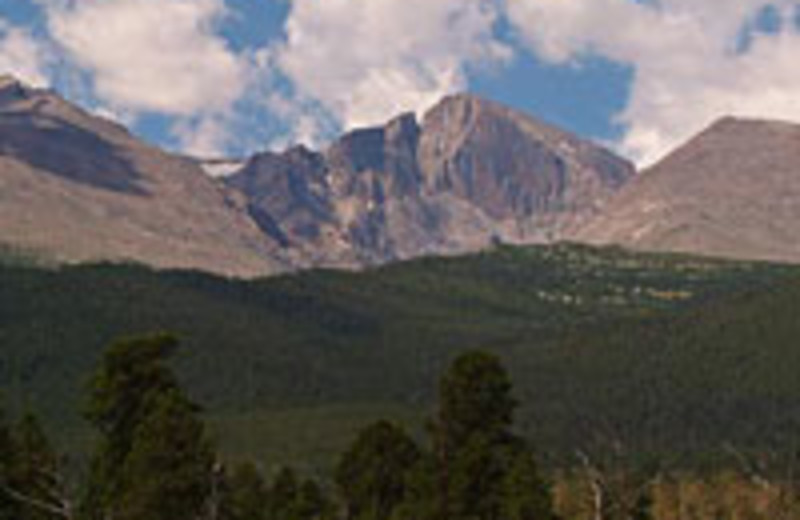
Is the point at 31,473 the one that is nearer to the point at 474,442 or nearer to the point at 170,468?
the point at 170,468

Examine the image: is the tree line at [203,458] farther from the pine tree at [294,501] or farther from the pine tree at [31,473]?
the pine tree at [294,501]

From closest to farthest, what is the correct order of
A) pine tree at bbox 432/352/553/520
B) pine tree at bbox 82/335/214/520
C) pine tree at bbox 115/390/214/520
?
pine tree at bbox 115/390/214/520 < pine tree at bbox 82/335/214/520 < pine tree at bbox 432/352/553/520

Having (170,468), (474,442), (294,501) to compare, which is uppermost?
(474,442)

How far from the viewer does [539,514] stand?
174 ft

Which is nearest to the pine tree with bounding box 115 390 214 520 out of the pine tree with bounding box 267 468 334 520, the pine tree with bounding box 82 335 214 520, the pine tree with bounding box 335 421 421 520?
the pine tree with bounding box 82 335 214 520

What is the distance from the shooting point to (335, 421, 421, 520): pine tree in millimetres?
71875

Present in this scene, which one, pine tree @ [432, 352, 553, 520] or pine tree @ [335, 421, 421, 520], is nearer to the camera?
pine tree @ [432, 352, 553, 520]

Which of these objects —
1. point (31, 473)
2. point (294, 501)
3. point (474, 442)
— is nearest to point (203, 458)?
point (474, 442)

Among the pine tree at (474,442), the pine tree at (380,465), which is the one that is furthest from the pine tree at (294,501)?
the pine tree at (474,442)

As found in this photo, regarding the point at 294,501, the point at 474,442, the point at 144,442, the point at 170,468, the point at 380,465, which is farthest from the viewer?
the point at 294,501

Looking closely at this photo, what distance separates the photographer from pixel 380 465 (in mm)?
72250

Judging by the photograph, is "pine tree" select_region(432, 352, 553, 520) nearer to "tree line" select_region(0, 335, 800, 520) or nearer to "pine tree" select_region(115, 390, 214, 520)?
"tree line" select_region(0, 335, 800, 520)

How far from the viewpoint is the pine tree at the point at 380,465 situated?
2830 inches

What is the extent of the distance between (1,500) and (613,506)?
3531 centimetres
